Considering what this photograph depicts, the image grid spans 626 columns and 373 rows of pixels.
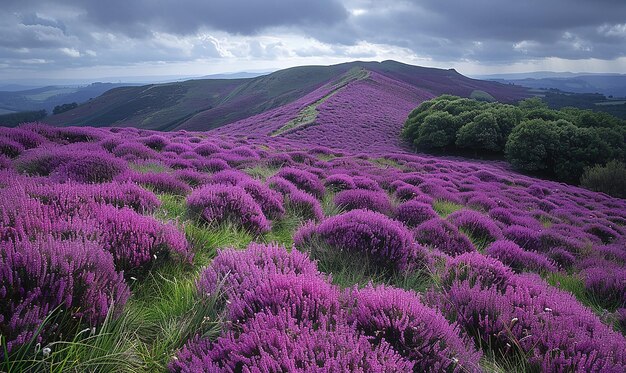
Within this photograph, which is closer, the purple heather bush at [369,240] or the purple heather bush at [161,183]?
the purple heather bush at [369,240]

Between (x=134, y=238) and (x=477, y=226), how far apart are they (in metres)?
8.09

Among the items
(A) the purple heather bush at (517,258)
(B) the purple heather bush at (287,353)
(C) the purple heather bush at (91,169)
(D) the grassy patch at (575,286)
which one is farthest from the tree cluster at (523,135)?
(B) the purple heather bush at (287,353)

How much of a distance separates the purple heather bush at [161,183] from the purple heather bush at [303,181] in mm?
3403

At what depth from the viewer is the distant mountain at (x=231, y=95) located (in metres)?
94.2

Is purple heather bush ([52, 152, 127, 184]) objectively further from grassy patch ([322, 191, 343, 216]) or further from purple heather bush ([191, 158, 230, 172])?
grassy patch ([322, 191, 343, 216])

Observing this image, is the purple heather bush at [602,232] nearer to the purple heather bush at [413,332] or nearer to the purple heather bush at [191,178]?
the purple heather bush at [191,178]

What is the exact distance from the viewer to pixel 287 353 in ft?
5.91

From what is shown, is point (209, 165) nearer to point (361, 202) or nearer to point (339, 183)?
point (339, 183)

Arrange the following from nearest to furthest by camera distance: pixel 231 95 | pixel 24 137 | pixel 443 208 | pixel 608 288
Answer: pixel 608 288, pixel 24 137, pixel 443 208, pixel 231 95

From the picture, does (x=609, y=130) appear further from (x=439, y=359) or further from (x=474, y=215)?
(x=439, y=359)

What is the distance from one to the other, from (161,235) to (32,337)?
1696 millimetres

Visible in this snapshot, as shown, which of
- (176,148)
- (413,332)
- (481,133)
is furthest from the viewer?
(481,133)

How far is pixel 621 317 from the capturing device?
13.7 feet

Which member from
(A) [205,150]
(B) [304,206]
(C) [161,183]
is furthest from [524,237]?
(A) [205,150]
